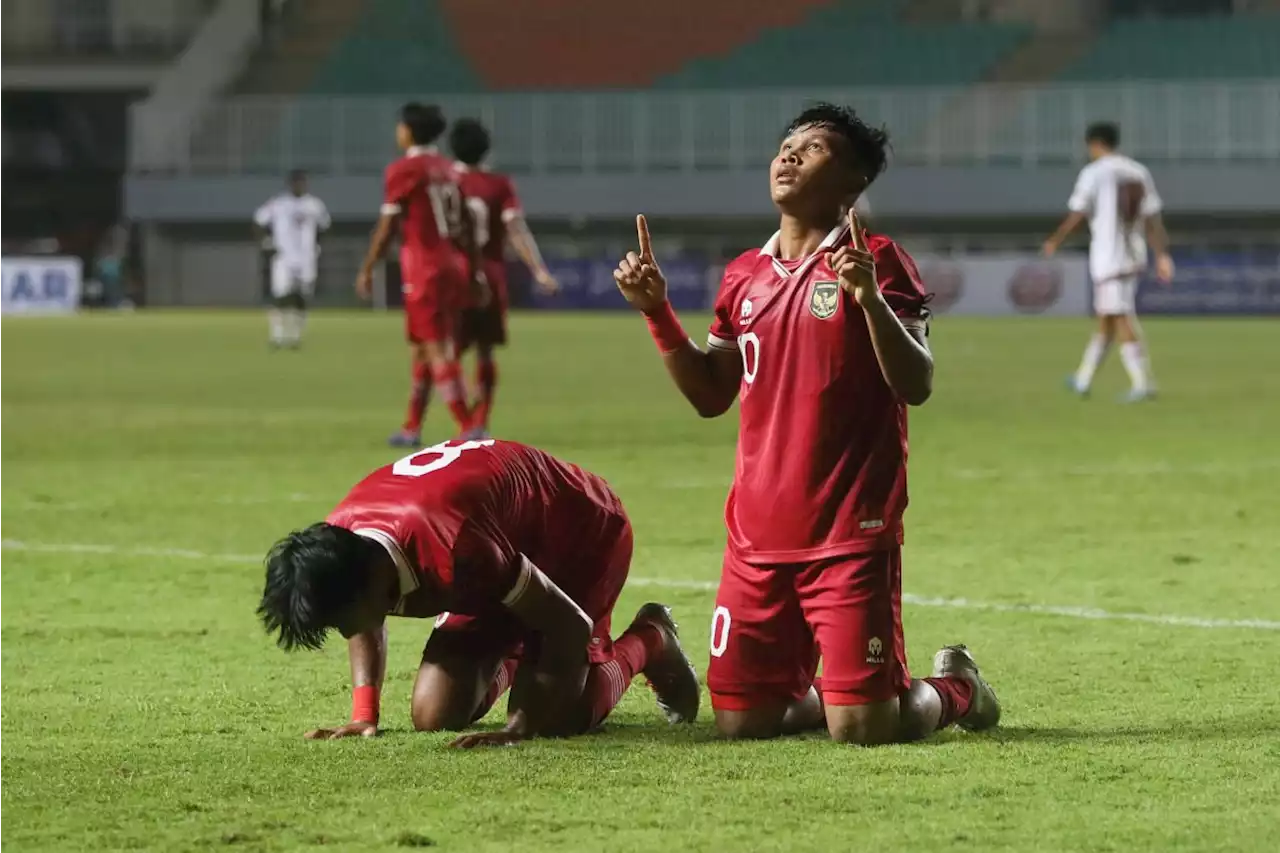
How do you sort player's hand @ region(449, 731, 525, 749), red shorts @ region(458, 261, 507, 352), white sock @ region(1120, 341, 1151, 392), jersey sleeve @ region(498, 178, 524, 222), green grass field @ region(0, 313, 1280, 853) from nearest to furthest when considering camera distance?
green grass field @ region(0, 313, 1280, 853) < player's hand @ region(449, 731, 525, 749) < red shorts @ region(458, 261, 507, 352) < jersey sleeve @ region(498, 178, 524, 222) < white sock @ region(1120, 341, 1151, 392)

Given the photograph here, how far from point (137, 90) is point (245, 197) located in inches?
183

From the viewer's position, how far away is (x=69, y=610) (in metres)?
7.80

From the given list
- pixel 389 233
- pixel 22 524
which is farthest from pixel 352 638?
pixel 389 233

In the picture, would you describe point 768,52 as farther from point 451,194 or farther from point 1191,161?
point 451,194

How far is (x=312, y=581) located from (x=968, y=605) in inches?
137

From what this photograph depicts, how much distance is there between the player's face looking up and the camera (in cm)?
545

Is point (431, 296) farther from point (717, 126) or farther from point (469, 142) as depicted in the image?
point (717, 126)

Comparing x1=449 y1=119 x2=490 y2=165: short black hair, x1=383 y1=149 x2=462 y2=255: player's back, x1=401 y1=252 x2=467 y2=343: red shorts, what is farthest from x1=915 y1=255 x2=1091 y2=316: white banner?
x1=401 y1=252 x2=467 y2=343: red shorts

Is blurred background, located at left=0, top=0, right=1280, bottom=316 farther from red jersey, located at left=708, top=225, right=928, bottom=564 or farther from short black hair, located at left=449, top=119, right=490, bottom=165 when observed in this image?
red jersey, located at left=708, top=225, right=928, bottom=564

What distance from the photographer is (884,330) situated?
509 cm

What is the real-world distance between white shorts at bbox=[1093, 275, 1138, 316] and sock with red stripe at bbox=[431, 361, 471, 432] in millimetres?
6438

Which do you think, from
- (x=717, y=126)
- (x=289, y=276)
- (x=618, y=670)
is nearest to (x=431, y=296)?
(x=618, y=670)

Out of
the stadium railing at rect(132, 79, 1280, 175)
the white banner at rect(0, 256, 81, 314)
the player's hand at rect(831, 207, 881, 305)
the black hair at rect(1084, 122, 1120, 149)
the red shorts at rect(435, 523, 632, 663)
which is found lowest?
the white banner at rect(0, 256, 81, 314)

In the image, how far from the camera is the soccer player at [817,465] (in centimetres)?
527
